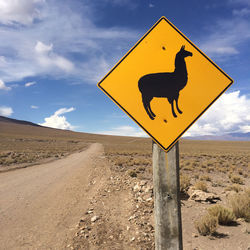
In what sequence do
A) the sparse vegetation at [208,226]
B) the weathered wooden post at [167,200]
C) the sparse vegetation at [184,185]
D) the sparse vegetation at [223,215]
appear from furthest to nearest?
the sparse vegetation at [184,185], the sparse vegetation at [223,215], the sparse vegetation at [208,226], the weathered wooden post at [167,200]

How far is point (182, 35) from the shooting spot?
1678 mm

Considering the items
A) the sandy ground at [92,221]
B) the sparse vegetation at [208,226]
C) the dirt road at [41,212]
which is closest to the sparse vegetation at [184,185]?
the sandy ground at [92,221]

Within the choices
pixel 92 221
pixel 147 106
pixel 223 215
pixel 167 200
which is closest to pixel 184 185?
pixel 223 215

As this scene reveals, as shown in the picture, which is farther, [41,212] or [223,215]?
[41,212]

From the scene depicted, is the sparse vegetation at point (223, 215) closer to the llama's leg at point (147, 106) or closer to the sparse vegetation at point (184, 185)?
the sparse vegetation at point (184, 185)

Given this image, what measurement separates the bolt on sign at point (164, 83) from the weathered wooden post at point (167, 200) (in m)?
0.11

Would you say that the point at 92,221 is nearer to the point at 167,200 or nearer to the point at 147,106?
the point at 167,200

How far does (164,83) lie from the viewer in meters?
1.59

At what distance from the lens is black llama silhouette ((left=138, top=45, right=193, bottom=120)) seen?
157 cm

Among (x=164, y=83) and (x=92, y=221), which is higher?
(x=164, y=83)

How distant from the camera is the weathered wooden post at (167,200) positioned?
1.53 m

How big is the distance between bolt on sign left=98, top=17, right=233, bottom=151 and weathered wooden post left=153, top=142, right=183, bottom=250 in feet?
0.36

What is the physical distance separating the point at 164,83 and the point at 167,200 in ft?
3.24

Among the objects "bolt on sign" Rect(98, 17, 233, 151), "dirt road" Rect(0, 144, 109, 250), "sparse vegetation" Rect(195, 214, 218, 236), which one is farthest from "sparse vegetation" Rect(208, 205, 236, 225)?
"bolt on sign" Rect(98, 17, 233, 151)
